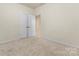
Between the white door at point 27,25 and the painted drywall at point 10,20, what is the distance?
0.04 metres

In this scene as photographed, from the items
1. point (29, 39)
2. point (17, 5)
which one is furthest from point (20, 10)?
point (29, 39)

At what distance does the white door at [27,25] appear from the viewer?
1.64m

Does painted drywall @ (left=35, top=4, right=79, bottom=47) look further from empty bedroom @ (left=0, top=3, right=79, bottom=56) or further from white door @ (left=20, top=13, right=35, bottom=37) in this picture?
white door @ (left=20, top=13, right=35, bottom=37)

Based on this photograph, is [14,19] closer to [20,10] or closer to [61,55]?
[20,10]

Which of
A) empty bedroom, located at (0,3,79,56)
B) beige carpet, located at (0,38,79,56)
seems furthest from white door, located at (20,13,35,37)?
beige carpet, located at (0,38,79,56)

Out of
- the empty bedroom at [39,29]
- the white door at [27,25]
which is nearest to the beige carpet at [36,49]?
the empty bedroom at [39,29]

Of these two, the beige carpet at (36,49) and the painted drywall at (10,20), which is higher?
the painted drywall at (10,20)

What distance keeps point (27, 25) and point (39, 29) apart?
0.49ft

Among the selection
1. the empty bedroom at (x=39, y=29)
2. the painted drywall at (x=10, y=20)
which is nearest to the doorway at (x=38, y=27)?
the empty bedroom at (x=39, y=29)

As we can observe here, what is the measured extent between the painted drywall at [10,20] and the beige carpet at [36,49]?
93mm

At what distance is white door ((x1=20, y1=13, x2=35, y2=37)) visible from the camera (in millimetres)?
1645

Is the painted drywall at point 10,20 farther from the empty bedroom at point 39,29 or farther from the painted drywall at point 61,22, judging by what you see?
the painted drywall at point 61,22

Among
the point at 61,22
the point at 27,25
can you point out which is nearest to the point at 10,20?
the point at 27,25

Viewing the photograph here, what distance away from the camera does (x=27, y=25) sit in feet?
5.43
